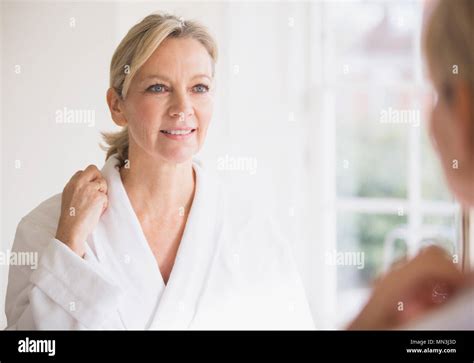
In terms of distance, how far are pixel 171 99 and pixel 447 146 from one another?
0.60 metres

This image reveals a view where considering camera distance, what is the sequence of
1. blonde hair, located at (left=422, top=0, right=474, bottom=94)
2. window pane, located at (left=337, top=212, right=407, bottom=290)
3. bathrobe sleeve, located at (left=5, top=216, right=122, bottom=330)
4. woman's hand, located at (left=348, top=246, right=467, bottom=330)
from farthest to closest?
window pane, located at (left=337, top=212, right=407, bottom=290)
bathrobe sleeve, located at (left=5, top=216, right=122, bottom=330)
woman's hand, located at (left=348, top=246, right=467, bottom=330)
blonde hair, located at (left=422, top=0, right=474, bottom=94)

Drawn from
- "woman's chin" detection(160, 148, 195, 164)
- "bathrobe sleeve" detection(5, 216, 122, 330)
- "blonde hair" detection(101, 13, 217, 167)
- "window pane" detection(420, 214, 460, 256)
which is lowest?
"bathrobe sleeve" detection(5, 216, 122, 330)

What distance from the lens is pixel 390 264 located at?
1.17m

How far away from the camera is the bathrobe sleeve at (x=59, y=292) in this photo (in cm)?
104

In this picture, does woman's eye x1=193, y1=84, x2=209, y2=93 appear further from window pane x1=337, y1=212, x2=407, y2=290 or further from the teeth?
window pane x1=337, y1=212, x2=407, y2=290

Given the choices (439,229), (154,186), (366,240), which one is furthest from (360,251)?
(154,186)

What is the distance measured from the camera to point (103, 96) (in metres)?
1.11

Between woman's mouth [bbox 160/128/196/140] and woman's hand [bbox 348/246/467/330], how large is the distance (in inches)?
20.8

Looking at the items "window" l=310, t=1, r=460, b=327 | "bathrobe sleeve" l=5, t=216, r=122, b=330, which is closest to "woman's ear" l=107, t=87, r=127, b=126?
"bathrobe sleeve" l=5, t=216, r=122, b=330

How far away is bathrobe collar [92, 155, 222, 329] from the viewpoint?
1084 mm

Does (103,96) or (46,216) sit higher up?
(103,96)

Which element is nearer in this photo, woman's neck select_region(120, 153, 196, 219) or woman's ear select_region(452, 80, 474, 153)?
woman's ear select_region(452, 80, 474, 153)

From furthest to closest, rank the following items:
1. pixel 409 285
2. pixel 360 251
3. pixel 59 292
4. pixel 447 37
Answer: pixel 360 251 → pixel 59 292 → pixel 409 285 → pixel 447 37

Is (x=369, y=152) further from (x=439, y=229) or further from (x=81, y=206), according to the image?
(x=81, y=206)
